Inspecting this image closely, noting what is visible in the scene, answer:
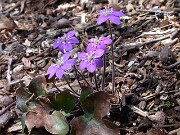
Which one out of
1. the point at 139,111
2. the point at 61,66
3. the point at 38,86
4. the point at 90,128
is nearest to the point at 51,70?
the point at 61,66

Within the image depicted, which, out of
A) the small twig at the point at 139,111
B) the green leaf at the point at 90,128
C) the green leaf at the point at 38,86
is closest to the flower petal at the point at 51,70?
the green leaf at the point at 38,86

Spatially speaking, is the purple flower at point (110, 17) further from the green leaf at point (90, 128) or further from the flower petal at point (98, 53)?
the green leaf at point (90, 128)

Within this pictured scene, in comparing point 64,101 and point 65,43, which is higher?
point 65,43

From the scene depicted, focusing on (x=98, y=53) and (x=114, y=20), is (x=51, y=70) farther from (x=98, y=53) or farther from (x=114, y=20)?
(x=114, y=20)

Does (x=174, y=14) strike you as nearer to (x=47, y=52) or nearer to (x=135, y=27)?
(x=135, y=27)

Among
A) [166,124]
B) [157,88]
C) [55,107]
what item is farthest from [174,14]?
[55,107]

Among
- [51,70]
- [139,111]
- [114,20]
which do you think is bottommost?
[139,111]
